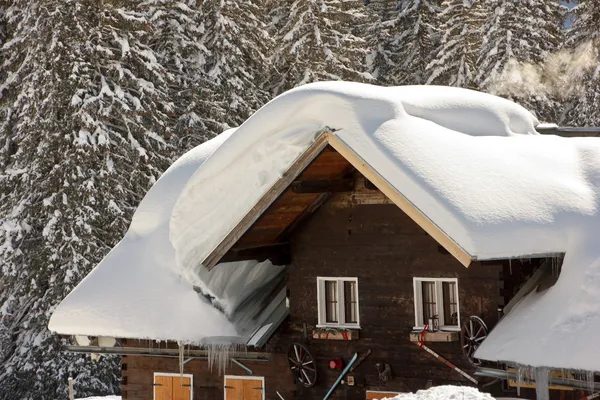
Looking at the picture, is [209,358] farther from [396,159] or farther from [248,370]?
[396,159]

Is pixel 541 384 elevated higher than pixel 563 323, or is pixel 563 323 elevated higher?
pixel 563 323

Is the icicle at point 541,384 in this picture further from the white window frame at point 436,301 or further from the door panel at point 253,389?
the door panel at point 253,389

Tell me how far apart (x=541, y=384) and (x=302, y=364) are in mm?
4426

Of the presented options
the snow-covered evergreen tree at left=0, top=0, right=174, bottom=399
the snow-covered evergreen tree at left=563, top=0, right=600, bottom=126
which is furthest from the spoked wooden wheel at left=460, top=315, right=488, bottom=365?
the snow-covered evergreen tree at left=563, top=0, right=600, bottom=126

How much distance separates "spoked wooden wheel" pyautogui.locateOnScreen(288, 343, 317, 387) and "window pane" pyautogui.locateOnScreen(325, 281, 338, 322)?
2.16 ft

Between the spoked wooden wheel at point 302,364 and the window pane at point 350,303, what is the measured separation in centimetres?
88

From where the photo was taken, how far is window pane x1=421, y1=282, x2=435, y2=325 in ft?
42.8

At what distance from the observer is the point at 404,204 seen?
37.1 feet

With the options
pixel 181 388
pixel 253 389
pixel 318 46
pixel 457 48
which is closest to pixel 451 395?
pixel 253 389

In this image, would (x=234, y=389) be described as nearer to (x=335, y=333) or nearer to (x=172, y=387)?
(x=172, y=387)

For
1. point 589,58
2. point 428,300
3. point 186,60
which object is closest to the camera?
point 428,300

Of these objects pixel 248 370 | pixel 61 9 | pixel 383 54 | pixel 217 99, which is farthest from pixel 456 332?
pixel 383 54

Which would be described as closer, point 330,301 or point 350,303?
point 350,303

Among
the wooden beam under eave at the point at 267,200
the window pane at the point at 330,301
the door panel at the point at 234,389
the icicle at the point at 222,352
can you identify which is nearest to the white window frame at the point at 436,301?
the window pane at the point at 330,301
